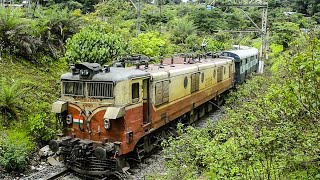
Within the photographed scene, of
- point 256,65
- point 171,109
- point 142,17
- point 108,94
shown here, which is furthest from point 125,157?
point 142,17

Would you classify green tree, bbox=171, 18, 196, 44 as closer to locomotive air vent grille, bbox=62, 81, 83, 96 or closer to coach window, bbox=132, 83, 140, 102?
coach window, bbox=132, 83, 140, 102

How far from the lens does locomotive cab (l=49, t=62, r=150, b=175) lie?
10086 millimetres

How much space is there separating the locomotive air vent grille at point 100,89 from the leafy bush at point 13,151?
8.19 ft

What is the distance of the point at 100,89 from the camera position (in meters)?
10.2

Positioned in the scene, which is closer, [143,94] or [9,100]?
[143,94]

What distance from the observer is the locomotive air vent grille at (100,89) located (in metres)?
10.1

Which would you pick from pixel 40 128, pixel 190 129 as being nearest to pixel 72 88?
pixel 40 128

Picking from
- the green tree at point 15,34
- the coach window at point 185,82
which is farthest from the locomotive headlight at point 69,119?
the green tree at point 15,34

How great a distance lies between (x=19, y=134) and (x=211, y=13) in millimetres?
31284

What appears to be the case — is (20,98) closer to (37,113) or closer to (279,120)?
(37,113)

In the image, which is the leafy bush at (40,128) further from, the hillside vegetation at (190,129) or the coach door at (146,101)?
the coach door at (146,101)

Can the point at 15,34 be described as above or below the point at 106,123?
above

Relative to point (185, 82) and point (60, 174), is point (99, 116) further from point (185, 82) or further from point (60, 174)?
point (185, 82)

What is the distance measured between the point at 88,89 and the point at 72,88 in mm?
553
